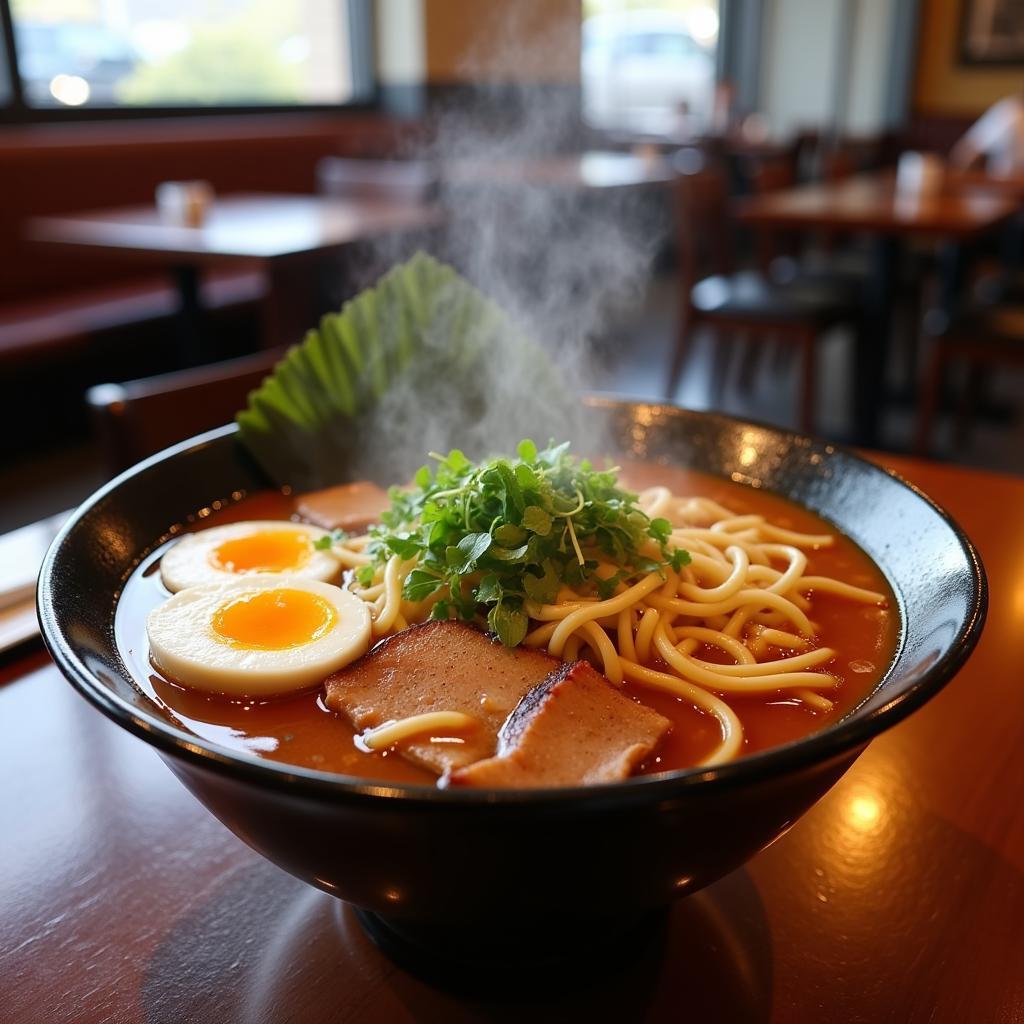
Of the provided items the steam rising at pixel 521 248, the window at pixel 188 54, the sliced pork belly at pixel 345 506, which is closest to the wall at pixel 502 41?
the steam rising at pixel 521 248

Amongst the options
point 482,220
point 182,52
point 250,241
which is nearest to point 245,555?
point 250,241

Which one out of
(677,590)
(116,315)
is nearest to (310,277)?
(116,315)

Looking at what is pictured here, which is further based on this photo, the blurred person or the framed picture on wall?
the framed picture on wall

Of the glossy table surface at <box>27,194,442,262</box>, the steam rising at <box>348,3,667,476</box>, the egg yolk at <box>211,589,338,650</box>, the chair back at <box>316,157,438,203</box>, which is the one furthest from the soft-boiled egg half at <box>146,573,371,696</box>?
the chair back at <box>316,157,438,203</box>

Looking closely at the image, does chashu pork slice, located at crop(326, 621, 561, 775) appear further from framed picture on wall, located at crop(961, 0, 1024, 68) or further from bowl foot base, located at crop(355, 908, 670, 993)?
framed picture on wall, located at crop(961, 0, 1024, 68)

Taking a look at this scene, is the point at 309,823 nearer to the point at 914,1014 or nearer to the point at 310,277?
the point at 914,1014

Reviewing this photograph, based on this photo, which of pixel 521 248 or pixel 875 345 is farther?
pixel 521 248

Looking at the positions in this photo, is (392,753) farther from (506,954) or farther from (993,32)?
(993,32)
